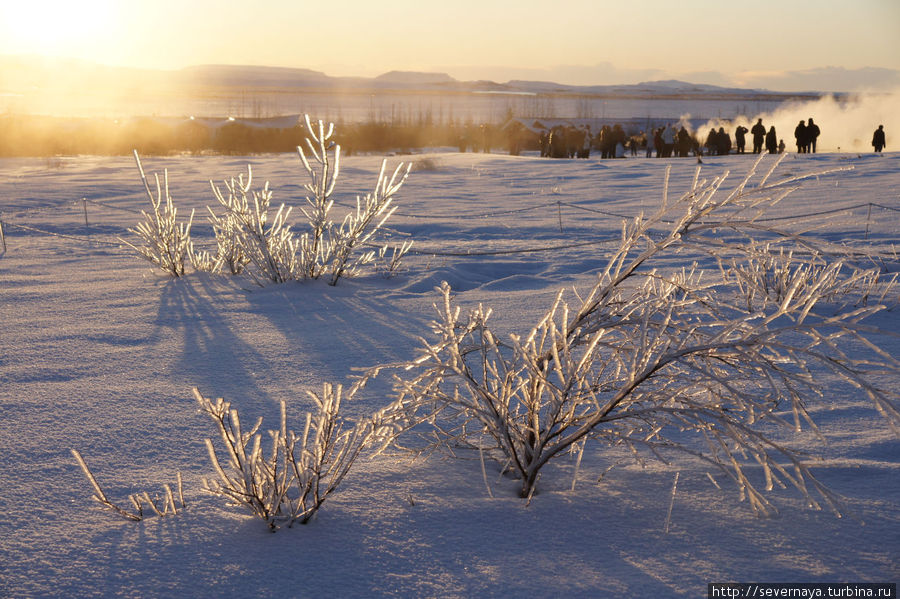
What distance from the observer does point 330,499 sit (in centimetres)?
231

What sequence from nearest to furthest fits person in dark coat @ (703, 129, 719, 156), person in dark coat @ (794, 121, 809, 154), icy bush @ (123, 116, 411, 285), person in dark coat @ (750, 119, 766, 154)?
1. icy bush @ (123, 116, 411, 285)
2. person in dark coat @ (750, 119, 766, 154)
3. person in dark coat @ (794, 121, 809, 154)
4. person in dark coat @ (703, 129, 719, 156)

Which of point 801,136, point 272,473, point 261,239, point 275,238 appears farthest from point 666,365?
point 801,136

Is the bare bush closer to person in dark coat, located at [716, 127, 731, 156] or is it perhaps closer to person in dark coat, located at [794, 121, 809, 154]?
person in dark coat, located at [794, 121, 809, 154]

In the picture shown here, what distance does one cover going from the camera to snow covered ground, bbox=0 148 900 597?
1.89m

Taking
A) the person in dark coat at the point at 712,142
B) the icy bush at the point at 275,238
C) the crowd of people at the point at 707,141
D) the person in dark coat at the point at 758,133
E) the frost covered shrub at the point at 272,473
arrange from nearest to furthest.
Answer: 1. the frost covered shrub at the point at 272,473
2. the icy bush at the point at 275,238
3. the person in dark coat at the point at 758,133
4. the crowd of people at the point at 707,141
5. the person in dark coat at the point at 712,142

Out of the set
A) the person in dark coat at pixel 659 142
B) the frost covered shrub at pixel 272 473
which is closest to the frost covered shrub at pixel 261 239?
the frost covered shrub at pixel 272 473

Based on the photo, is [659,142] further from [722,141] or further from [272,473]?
[272,473]

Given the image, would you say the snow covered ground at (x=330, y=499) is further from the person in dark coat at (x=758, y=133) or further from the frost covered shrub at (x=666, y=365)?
the person in dark coat at (x=758, y=133)

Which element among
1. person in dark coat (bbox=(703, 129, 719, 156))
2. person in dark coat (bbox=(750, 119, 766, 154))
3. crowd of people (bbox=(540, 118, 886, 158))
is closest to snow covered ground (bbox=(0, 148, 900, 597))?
crowd of people (bbox=(540, 118, 886, 158))

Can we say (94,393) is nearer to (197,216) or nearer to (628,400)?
(628,400)

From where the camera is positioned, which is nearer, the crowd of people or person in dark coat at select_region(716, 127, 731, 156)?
the crowd of people

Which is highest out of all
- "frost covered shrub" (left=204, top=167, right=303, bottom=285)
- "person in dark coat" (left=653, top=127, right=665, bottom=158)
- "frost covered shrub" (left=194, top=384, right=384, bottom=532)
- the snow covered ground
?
"person in dark coat" (left=653, top=127, right=665, bottom=158)

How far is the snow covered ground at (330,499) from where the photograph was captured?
1.89m

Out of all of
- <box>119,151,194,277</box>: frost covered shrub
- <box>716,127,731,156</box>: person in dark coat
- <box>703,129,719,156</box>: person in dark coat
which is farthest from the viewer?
<box>716,127,731,156</box>: person in dark coat
